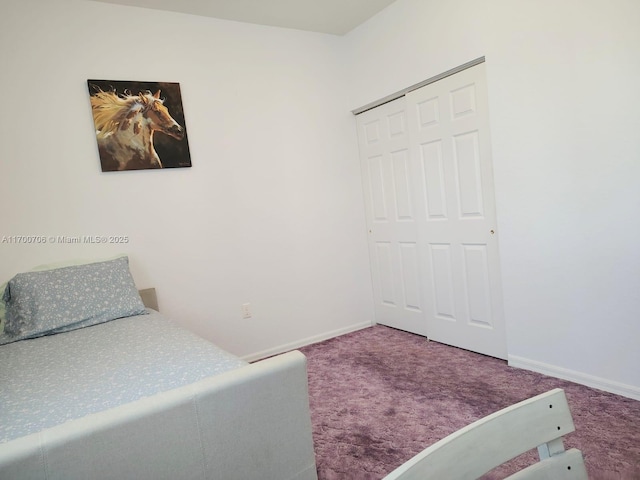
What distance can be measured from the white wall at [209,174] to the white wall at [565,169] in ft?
3.92

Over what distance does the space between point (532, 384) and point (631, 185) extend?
44.1 inches

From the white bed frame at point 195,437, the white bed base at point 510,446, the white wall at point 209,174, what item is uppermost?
the white wall at point 209,174

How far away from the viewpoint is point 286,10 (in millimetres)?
2990

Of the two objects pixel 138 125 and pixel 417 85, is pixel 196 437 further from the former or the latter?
pixel 417 85

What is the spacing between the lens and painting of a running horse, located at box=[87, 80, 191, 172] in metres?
2.64

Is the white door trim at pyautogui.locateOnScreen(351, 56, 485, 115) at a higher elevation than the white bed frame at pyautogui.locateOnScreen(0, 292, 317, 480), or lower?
higher

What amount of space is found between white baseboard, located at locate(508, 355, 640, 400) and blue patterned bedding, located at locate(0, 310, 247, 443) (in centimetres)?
178

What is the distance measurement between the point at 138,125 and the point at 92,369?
1724 mm

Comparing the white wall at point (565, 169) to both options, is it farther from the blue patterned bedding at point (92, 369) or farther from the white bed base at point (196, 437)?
the blue patterned bedding at point (92, 369)

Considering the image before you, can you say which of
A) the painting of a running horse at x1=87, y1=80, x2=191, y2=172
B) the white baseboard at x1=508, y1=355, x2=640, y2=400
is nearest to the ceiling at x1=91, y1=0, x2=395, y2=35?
the painting of a running horse at x1=87, y1=80, x2=191, y2=172

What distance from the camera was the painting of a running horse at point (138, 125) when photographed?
104 inches

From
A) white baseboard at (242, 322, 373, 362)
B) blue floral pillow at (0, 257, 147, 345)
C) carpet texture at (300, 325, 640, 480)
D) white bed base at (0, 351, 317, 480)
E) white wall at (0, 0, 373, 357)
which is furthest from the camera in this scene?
white baseboard at (242, 322, 373, 362)

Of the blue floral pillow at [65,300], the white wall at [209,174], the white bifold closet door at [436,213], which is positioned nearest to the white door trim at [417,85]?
the white bifold closet door at [436,213]

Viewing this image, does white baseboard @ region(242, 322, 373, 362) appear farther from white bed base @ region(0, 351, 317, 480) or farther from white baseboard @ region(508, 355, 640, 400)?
white bed base @ region(0, 351, 317, 480)
